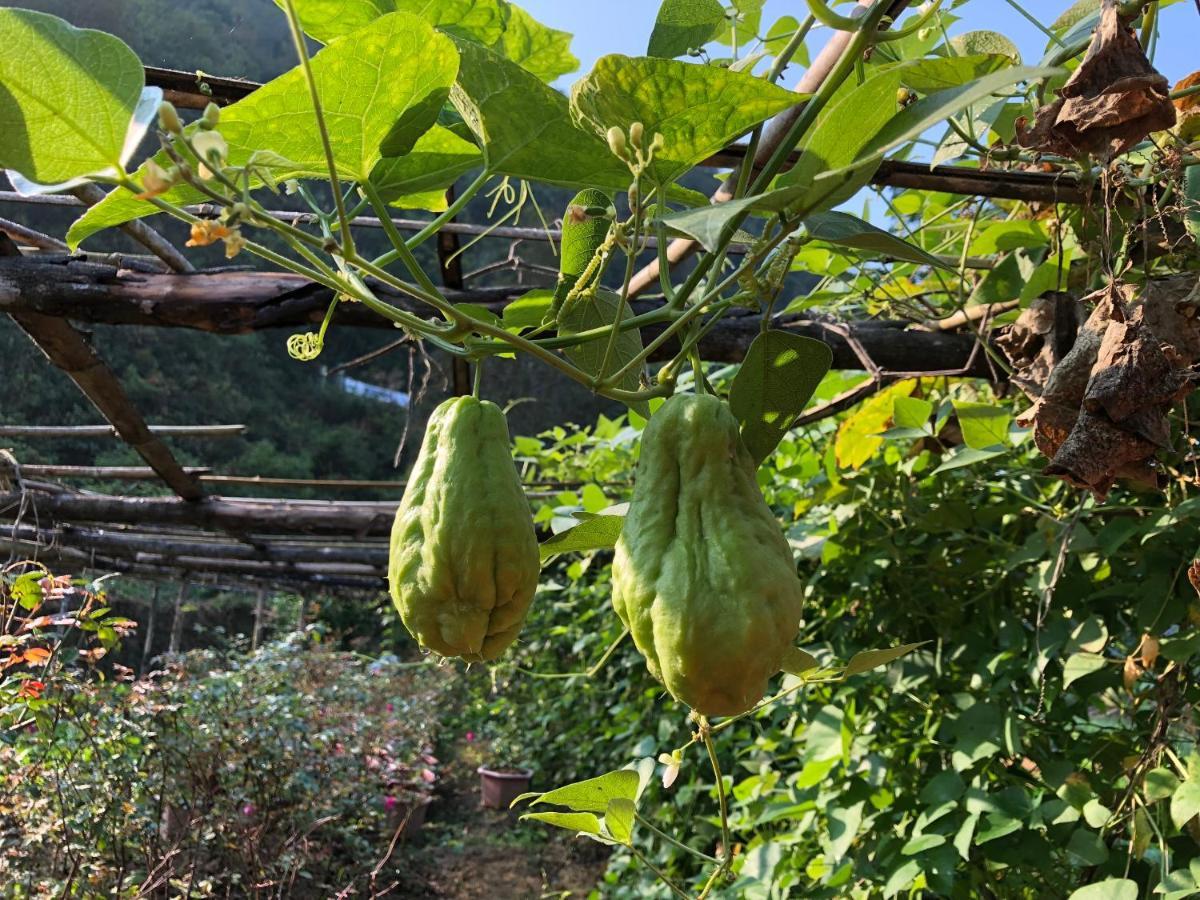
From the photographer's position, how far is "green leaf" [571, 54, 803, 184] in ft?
1.01

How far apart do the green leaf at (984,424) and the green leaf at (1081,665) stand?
234 mm

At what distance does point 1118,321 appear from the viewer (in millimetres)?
519

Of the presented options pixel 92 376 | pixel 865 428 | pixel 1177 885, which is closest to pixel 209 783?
pixel 92 376

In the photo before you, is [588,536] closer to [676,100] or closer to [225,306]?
[676,100]

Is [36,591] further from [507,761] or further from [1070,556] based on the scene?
[507,761]

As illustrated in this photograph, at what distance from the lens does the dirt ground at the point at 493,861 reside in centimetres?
372

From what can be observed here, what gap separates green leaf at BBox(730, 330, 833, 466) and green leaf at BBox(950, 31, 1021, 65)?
332 millimetres

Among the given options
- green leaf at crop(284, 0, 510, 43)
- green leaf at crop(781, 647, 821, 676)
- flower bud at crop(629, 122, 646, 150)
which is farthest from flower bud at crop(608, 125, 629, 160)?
green leaf at crop(781, 647, 821, 676)

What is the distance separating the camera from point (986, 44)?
638 millimetres

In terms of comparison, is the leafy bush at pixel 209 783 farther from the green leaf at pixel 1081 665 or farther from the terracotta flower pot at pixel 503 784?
the green leaf at pixel 1081 665

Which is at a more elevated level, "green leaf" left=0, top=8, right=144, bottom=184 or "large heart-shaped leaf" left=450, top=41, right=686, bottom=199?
"large heart-shaped leaf" left=450, top=41, right=686, bottom=199

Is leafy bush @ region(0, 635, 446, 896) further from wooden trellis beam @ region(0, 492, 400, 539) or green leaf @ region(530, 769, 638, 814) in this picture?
green leaf @ region(530, 769, 638, 814)

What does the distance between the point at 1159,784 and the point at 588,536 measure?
72cm

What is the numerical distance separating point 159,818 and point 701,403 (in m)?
2.26
